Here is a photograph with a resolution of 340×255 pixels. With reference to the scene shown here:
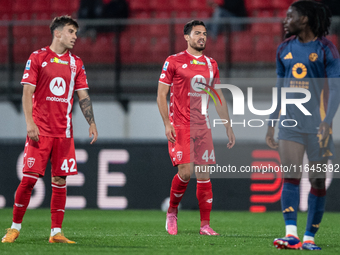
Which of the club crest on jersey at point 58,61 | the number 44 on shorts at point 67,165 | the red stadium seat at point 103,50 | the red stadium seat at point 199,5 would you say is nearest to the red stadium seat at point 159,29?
the red stadium seat at point 103,50

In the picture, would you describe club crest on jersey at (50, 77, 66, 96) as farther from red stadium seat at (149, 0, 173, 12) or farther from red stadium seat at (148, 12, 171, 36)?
red stadium seat at (149, 0, 173, 12)

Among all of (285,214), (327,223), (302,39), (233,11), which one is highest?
(233,11)

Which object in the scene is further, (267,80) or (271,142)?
(267,80)

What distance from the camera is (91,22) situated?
395 inches

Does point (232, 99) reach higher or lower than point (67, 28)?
lower

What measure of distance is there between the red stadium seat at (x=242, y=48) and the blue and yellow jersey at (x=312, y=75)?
5.33m

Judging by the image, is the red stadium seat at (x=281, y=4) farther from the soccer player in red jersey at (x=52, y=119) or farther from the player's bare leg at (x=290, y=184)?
the player's bare leg at (x=290, y=184)

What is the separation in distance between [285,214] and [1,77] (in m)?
7.17

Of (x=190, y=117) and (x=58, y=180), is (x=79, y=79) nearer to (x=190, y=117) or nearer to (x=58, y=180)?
(x=58, y=180)

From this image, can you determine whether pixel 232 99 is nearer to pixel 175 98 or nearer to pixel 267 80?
pixel 267 80

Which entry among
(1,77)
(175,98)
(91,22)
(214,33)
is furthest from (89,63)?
(175,98)

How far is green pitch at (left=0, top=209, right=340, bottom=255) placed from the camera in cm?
425

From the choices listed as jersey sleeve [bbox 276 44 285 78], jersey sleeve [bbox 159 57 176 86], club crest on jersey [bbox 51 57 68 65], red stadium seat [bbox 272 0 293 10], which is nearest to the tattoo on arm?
club crest on jersey [bbox 51 57 68 65]

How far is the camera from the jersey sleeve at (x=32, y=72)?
4668 millimetres
